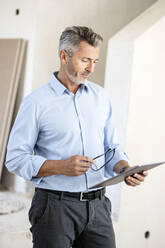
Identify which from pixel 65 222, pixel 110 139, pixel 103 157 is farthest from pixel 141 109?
pixel 65 222

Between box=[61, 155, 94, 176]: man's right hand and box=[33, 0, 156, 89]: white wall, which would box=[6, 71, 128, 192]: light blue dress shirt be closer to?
box=[61, 155, 94, 176]: man's right hand

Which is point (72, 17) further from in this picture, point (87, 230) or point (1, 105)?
point (87, 230)

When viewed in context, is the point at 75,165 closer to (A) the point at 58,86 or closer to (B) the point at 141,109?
(A) the point at 58,86

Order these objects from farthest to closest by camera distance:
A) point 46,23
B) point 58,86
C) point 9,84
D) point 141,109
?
point 9,84 < point 46,23 < point 141,109 < point 58,86

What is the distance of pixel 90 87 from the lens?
190 centimetres

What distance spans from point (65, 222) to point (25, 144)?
409 millimetres

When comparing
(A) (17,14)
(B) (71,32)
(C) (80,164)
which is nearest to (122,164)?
(C) (80,164)

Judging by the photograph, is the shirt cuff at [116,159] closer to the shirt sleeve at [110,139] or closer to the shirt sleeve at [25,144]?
the shirt sleeve at [110,139]

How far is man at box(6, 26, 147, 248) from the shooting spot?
1.67 metres

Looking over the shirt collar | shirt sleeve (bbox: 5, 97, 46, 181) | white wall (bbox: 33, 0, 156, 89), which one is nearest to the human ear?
the shirt collar

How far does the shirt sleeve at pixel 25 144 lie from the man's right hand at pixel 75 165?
114mm

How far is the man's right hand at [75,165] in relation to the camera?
1.56 m

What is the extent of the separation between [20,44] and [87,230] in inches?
118

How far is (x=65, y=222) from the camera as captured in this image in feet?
5.52
